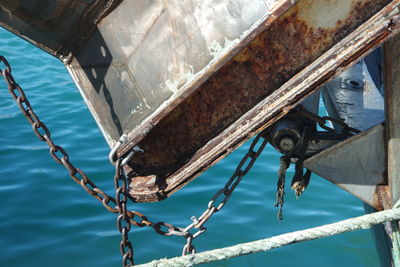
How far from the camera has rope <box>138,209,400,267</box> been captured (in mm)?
2752

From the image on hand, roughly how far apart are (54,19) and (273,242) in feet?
5.52

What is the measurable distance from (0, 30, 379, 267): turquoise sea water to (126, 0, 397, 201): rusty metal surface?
2508mm

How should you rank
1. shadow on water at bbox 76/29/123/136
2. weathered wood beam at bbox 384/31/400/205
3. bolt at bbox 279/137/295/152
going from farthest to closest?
bolt at bbox 279/137/295/152, shadow on water at bbox 76/29/123/136, weathered wood beam at bbox 384/31/400/205

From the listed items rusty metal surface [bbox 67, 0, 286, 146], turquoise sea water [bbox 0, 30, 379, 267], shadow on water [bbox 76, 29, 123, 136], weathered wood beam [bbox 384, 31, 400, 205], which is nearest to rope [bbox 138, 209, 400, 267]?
weathered wood beam [bbox 384, 31, 400, 205]

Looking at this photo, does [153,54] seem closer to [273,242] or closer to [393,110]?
[273,242]

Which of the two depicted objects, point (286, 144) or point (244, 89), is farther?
point (286, 144)

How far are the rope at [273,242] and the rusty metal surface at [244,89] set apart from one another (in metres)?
0.51

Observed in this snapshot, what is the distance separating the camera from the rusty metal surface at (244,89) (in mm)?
2766

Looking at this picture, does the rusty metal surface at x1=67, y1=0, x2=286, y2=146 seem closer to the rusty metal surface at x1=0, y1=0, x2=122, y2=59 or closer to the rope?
the rusty metal surface at x1=0, y1=0, x2=122, y2=59

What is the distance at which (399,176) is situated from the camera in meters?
3.22

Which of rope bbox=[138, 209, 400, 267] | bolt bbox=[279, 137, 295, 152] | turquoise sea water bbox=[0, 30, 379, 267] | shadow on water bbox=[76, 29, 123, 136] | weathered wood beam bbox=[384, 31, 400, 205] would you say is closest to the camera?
rope bbox=[138, 209, 400, 267]

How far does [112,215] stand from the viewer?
6.25 meters

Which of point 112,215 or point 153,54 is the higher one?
point 112,215

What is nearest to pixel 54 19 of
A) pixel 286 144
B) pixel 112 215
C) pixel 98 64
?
pixel 98 64
